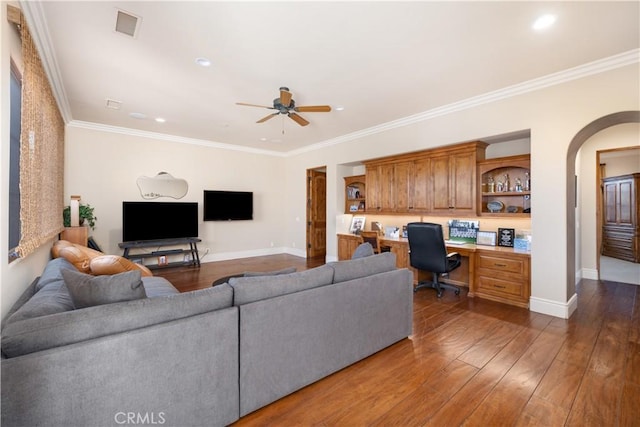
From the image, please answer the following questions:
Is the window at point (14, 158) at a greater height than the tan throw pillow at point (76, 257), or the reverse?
the window at point (14, 158)

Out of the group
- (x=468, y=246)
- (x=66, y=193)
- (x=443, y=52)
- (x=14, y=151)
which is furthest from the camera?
(x=66, y=193)

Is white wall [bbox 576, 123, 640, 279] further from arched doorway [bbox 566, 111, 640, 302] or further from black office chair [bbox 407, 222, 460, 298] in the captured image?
black office chair [bbox 407, 222, 460, 298]

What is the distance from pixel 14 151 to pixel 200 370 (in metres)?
2.61

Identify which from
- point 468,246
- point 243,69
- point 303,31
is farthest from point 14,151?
point 468,246

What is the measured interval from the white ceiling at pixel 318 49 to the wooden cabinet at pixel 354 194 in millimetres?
2208

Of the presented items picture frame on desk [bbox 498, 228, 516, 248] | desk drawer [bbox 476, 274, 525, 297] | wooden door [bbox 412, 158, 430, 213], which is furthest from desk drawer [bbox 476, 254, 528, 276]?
wooden door [bbox 412, 158, 430, 213]

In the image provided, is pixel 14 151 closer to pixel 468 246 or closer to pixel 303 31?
pixel 303 31

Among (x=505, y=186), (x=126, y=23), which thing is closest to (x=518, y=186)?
(x=505, y=186)

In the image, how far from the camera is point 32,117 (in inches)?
99.5

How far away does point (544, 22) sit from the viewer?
244cm

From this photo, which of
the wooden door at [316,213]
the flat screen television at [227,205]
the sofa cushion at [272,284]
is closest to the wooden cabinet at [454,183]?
the sofa cushion at [272,284]

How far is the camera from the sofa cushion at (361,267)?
2.40 meters

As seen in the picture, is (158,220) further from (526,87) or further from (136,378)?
(526,87)

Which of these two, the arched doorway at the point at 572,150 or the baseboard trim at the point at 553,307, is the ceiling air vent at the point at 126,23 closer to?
the arched doorway at the point at 572,150
